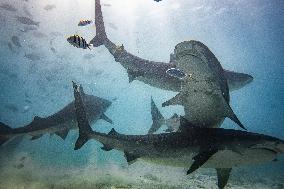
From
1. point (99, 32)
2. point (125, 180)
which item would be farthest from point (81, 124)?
point (125, 180)

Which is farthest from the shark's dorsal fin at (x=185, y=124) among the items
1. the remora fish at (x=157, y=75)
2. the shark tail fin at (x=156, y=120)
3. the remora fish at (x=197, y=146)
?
the shark tail fin at (x=156, y=120)

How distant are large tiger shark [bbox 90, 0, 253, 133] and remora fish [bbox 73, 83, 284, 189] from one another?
0.81 meters

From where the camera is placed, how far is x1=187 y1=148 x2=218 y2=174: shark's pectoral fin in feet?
16.6

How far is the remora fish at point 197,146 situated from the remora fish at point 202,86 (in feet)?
2.60

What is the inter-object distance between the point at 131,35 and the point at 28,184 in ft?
197

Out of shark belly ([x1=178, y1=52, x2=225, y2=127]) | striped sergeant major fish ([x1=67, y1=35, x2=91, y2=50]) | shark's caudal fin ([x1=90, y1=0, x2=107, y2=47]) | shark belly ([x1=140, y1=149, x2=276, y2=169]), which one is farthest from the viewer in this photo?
shark's caudal fin ([x1=90, y1=0, x2=107, y2=47])

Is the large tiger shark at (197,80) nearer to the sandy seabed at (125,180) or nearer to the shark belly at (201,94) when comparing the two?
the shark belly at (201,94)

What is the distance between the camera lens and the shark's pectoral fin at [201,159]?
16.6ft

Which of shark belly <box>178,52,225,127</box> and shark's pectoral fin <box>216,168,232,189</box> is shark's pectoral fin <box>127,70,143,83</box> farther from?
shark's pectoral fin <box>216,168,232,189</box>

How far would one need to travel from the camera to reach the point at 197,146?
5.74m

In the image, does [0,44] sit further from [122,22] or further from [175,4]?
[175,4]

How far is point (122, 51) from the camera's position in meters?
8.59

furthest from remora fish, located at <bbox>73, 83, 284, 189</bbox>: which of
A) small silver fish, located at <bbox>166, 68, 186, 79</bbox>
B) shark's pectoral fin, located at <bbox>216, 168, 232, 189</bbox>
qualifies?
small silver fish, located at <bbox>166, 68, 186, 79</bbox>

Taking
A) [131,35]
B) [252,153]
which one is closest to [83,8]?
[131,35]
